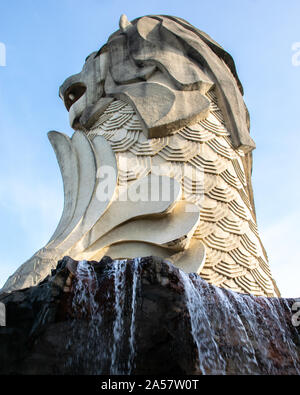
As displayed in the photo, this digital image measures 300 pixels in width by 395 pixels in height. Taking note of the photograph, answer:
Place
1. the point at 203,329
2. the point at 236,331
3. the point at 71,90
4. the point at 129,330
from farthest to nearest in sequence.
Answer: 1. the point at 71,90
2. the point at 236,331
3. the point at 203,329
4. the point at 129,330

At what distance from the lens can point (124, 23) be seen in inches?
390

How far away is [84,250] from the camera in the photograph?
683cm

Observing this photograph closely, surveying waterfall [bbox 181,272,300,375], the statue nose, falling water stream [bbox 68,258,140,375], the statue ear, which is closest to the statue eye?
the statue nose

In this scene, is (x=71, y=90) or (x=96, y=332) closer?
(x=96, y=332)

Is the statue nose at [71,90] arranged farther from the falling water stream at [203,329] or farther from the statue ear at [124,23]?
the falling water stream at [203,329]

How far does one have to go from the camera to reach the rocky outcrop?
3727 millimetres

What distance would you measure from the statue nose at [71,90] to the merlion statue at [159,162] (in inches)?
0.9

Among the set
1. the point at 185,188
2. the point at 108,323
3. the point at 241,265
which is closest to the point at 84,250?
the point at 185,188

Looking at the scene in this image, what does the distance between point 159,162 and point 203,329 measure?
405 cm

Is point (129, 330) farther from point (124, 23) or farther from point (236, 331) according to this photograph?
point (124, 23)

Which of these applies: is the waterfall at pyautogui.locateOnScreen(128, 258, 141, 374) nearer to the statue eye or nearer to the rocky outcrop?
the rocky outcrop

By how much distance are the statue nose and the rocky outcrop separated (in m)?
6.11

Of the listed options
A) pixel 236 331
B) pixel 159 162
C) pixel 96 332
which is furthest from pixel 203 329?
pixel 159 162
